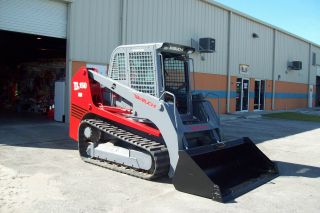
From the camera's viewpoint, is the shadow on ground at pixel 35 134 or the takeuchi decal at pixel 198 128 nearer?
the takeuchi decal at pixel 198 128

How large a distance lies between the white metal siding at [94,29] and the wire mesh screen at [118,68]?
5.82 meters

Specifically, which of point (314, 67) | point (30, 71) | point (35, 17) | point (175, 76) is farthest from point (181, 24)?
point (314, 67)

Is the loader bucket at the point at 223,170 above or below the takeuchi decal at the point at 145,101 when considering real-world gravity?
below

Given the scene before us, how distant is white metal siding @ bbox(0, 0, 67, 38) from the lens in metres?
12.5

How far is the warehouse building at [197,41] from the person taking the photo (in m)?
13.8

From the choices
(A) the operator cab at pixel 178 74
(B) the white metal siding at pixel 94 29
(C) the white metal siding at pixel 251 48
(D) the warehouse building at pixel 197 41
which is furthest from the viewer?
(C) the white metal siding at pixel 251 48

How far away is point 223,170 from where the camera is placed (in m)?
7.30

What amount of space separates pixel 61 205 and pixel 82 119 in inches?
134

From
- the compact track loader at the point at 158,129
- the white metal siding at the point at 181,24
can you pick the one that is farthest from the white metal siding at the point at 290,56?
the compact track loader at the point at 158,129

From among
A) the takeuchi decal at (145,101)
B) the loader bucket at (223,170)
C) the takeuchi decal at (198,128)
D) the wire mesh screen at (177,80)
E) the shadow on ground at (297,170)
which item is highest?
the wire mesh screen at (177,80)

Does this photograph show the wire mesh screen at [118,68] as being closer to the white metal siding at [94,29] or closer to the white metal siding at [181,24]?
the white metal siding at [94,29]

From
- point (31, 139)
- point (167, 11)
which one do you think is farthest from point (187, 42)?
point (31, 139)

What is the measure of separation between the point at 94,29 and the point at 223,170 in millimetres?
9239

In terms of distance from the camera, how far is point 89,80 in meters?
8.77
